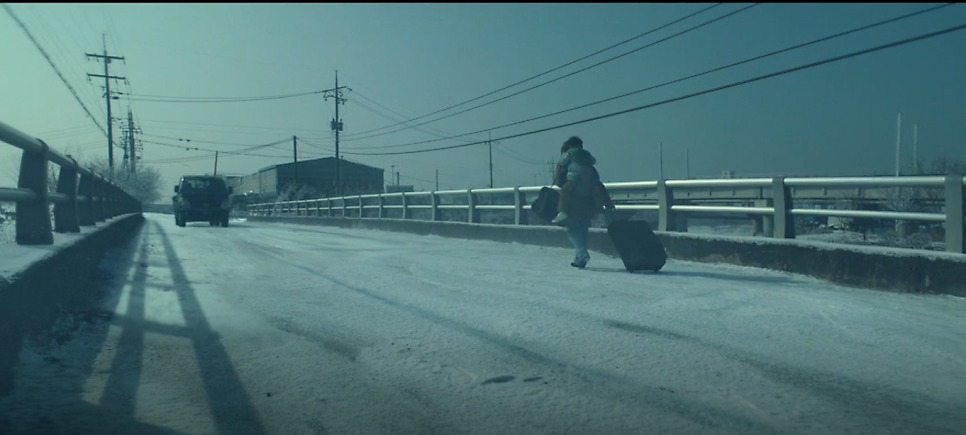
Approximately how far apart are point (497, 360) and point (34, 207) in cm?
425

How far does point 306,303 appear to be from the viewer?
233 inches

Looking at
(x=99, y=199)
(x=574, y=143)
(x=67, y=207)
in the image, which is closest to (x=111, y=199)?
(x=99, y=199)

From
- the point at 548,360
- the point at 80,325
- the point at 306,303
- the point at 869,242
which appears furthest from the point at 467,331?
the point at 869,242

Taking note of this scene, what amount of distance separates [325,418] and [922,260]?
5.61m

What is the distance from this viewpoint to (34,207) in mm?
5812

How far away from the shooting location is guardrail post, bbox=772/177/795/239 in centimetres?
801

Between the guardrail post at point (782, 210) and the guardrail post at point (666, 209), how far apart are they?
189 cm

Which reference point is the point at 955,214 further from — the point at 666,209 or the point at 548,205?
the point at 548,205

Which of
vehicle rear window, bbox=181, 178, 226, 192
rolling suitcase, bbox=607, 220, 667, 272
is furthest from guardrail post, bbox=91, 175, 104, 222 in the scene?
vehicle rear window, bbox=181, 178, 226, 192

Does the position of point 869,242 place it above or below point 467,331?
above

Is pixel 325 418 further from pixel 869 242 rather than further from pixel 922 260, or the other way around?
pixel 869 242

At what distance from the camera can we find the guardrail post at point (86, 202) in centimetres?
904

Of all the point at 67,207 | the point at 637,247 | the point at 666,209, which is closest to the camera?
the point at 67,207

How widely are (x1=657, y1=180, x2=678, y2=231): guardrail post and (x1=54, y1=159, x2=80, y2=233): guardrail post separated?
7.32 m
